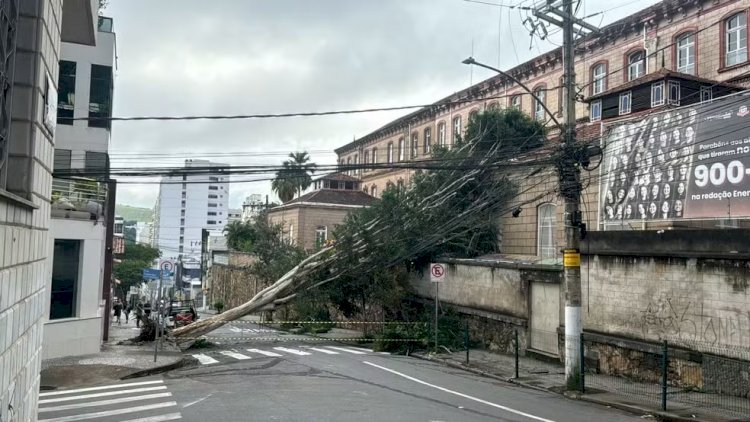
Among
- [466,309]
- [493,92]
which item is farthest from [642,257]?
[493,92]

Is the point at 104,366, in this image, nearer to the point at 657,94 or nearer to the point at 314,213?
the point at 657,94

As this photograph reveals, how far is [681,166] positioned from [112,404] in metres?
14.7

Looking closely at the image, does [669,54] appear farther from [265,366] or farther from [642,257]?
[265,366]

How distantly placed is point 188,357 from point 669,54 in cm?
3131

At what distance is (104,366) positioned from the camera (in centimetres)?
1664

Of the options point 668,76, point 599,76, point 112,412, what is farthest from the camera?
point 599,76

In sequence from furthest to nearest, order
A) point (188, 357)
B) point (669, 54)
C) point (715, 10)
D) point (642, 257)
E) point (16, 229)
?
point (669, 54)
point (715, 10)
point (188, 357)
point (642, 257)
point (16, 229)

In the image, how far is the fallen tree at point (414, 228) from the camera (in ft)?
84.0

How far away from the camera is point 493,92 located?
4928cm

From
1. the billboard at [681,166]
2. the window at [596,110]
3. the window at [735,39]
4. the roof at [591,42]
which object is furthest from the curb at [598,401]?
the window at [735,39]

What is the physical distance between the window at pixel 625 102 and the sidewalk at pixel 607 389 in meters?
16.2

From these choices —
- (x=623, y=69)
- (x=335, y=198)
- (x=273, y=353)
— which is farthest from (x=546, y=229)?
(x=335, y=198)

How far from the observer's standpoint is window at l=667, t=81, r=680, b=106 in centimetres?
2800

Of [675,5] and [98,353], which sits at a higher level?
[675,5]
